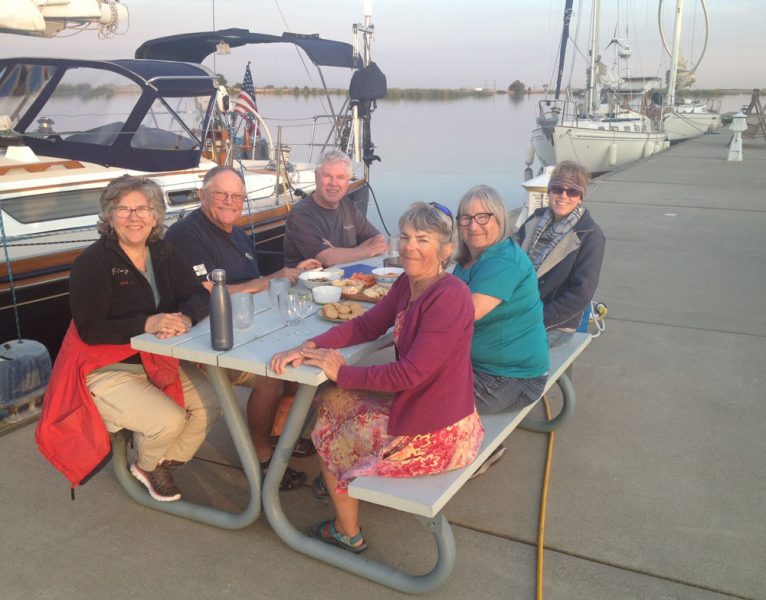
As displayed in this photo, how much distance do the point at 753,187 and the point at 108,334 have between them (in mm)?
12957

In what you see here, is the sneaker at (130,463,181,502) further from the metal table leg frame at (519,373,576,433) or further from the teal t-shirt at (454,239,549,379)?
the metal table leg frame at (519,373,576,433)

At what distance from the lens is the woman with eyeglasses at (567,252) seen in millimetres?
3520

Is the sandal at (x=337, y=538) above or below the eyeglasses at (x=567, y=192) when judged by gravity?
below

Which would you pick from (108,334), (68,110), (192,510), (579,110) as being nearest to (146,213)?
(108,334)

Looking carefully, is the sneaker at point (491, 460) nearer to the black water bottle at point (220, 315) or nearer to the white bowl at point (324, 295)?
the white bowl at point (324, 295)

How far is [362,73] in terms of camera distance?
338 inches

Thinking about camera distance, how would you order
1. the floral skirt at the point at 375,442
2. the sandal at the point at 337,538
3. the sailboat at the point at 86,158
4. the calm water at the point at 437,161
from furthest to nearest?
the calm water at the point at 437,161 < the sailboat at the point at 86,158 < the sandal at the point at 337,538 < the floral skirt at the point at 375,442

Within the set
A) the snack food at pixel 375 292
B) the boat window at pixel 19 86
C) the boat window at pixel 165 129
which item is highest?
the boat window at pixel 19 86

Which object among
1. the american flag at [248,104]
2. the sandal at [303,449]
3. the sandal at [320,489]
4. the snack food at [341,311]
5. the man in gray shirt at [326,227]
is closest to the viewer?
the snack food at [341,311]

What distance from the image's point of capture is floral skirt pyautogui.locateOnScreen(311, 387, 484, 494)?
227 cm

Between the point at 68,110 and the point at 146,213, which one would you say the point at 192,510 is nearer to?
the point at 146,213

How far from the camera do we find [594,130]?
22.5 meters

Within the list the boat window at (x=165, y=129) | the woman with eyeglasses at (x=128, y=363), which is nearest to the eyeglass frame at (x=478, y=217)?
the woman with eyeglasses at (x=128, y=363)

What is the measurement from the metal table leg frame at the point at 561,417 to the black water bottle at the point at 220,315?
69.3 inches
